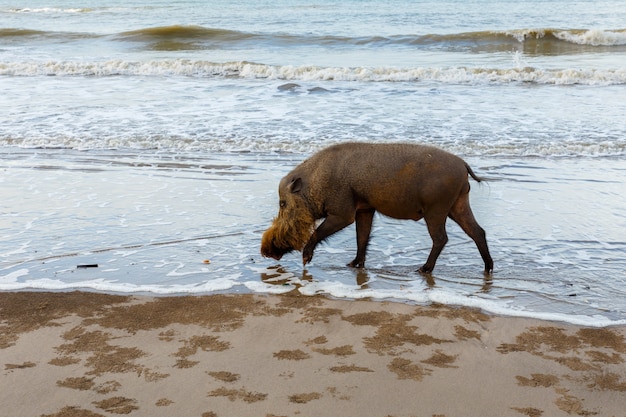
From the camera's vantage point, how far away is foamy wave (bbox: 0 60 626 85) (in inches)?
688

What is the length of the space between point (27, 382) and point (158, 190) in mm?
4705

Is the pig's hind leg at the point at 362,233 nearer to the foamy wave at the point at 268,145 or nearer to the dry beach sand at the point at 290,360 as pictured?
the dry beach sand at the point at 290,360

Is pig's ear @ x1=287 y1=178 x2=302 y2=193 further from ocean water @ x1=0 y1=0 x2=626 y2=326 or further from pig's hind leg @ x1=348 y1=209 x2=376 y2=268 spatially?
ocean water @ x1=0 y1=0 x2=626 y2=326

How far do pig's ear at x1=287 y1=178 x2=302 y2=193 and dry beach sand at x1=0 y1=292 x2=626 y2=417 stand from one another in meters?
1.15

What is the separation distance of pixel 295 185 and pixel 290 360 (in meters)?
2.21

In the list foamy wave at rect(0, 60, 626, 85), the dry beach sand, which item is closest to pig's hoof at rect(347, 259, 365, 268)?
the dry beach sand

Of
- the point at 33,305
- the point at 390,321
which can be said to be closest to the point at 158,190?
the point at 33,305

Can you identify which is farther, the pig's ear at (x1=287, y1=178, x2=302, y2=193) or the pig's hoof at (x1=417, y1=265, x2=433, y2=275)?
the pig's ear at (x1=287, y1=178, x2=302, y2=193)

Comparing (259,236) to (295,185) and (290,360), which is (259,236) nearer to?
(295,185)

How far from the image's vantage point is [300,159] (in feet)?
34.5

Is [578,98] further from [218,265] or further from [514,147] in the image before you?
[218,265]

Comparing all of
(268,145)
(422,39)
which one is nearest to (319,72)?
(268,145)

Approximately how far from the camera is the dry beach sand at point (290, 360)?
4.19 m

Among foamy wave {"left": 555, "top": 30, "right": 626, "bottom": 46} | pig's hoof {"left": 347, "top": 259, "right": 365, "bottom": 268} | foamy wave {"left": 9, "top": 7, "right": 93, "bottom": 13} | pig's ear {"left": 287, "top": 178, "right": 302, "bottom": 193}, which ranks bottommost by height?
pig's hoof {"left": 347, "top": 259, "right": 365, "bottom": 268}
